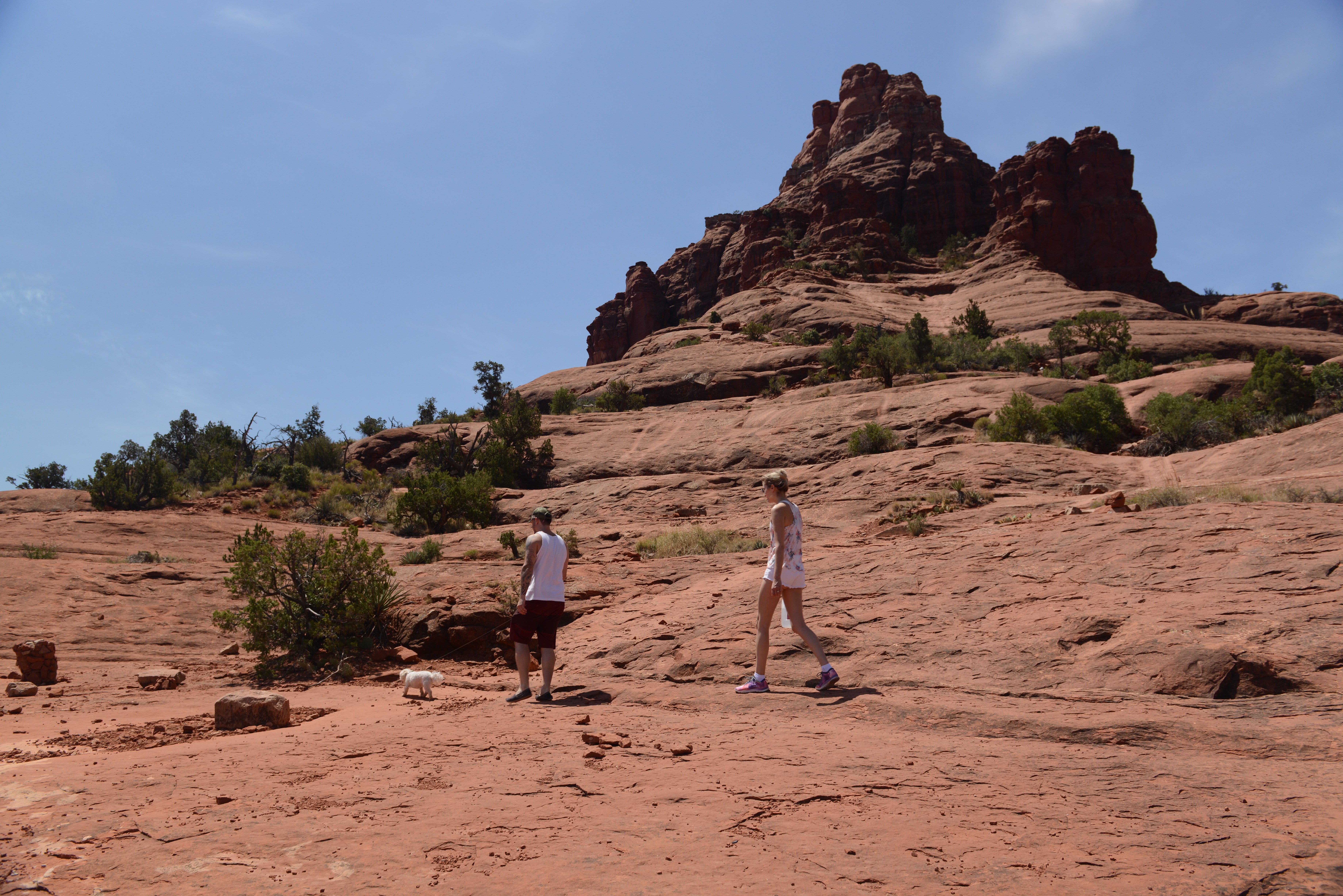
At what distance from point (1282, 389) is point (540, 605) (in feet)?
74.1

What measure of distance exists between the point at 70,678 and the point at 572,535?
7.87 metres

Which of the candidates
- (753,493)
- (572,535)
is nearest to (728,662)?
(572,535)

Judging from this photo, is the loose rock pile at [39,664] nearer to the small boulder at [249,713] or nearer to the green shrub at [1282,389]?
the small boulder at [249,713]

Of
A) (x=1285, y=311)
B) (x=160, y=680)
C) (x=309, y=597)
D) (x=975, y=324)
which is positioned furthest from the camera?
(x=1285, y=311)

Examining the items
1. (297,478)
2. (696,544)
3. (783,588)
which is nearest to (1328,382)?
(696,544)

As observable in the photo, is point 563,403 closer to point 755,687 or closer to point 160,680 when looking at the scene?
point 160,680

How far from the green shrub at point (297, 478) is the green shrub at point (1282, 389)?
3232cm

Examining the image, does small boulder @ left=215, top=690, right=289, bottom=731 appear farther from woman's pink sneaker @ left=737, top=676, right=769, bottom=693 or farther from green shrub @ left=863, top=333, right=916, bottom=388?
green shrub @ left=863, top=333, right=916, bottom=388

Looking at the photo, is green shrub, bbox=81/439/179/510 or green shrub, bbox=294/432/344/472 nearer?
green shrub, bbox=81/439/179/510

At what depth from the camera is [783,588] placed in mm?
6648

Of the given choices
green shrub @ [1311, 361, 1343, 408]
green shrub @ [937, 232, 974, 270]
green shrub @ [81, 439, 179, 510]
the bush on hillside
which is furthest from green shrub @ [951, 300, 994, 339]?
green shrub @ [81, 439, 179, 510]

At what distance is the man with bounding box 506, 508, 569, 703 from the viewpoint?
7273mm

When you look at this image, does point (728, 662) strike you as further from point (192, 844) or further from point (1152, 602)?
point (192, 844)

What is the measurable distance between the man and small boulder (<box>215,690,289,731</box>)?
1950mm
